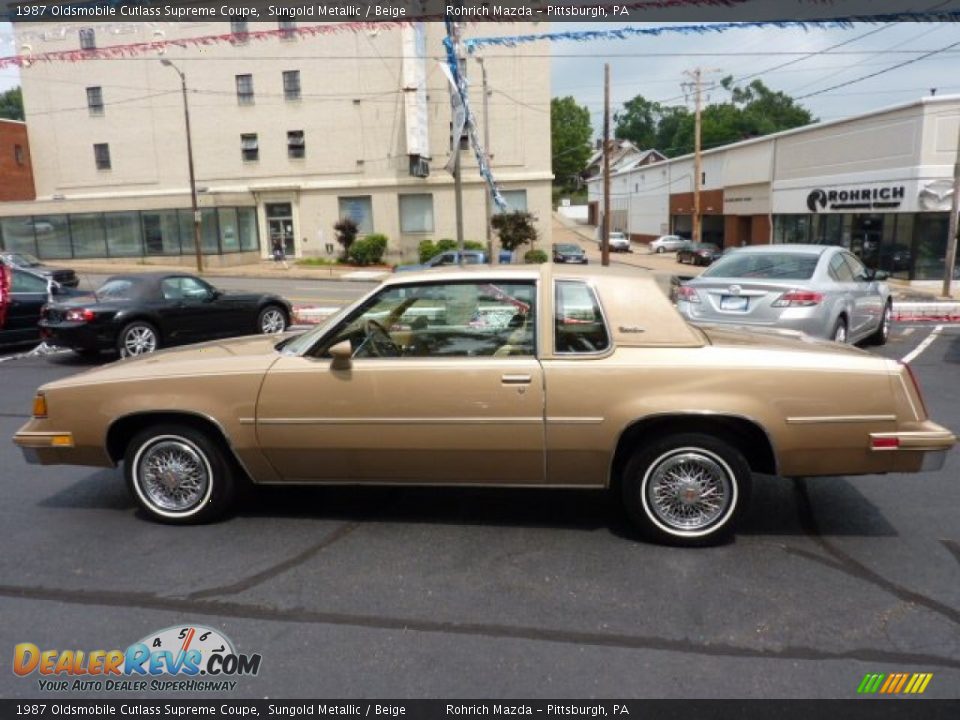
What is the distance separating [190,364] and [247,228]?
37.1 metres

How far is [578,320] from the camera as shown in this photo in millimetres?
4211

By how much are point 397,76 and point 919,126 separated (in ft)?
74.6

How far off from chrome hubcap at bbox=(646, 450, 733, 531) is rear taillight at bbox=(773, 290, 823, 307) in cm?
487

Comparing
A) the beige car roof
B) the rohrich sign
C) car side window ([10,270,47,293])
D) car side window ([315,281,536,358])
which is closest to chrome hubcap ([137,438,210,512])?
car side window ([315,281,536,358])

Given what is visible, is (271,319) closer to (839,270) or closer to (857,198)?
(839,270)

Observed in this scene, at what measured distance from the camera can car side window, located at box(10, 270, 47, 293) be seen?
485 inches

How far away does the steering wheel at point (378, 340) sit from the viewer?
444cm

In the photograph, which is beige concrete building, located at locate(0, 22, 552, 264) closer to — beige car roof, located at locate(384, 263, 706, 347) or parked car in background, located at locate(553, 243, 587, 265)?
parked car in background, located at locate(553, 243, 587, 265)

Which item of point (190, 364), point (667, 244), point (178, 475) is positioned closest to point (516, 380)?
point (190, 364)

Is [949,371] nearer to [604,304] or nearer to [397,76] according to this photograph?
[604,304]

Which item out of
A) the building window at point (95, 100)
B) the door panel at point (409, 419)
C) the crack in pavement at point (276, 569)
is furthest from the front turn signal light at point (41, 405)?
the building window at point (95, 100)

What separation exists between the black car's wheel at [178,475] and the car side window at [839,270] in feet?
24.8

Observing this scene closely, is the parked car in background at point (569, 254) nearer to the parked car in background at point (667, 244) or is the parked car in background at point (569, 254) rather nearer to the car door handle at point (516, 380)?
the parked car in background at point (667, 244)
